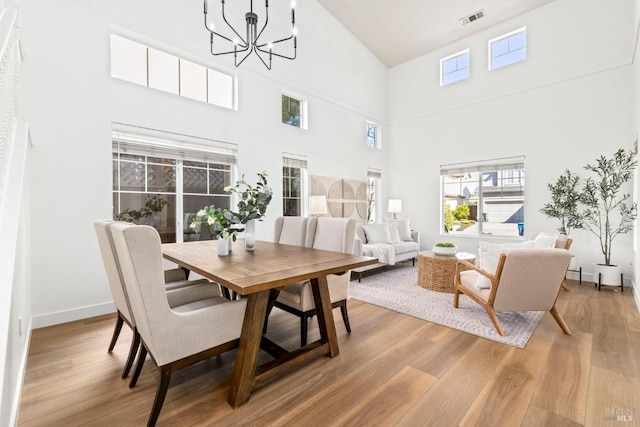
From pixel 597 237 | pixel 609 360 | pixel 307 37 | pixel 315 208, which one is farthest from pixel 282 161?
pixel 597 237

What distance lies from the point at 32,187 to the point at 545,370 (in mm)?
4519

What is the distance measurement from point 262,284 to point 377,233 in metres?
3.93

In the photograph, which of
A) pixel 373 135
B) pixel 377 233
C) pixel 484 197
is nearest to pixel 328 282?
pixel 377 233

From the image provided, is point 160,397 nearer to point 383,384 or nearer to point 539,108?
point 383,384

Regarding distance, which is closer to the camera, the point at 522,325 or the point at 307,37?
the point at 522,325

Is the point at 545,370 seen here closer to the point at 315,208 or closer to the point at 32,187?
the point at 315,208

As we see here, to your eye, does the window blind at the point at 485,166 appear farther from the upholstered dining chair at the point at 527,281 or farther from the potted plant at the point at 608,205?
the upholstered dining chair at the point at 527,281

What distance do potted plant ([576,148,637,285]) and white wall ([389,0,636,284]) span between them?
177 millimetres

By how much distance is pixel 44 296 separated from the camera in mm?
2828

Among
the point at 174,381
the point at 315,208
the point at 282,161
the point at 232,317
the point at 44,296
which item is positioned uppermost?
the point at 282,161

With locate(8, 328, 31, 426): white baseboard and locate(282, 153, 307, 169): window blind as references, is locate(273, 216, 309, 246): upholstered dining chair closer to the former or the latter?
locate(282, 153, 307, 169): window blind

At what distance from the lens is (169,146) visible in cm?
369

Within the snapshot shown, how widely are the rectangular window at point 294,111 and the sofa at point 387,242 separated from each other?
216cm
